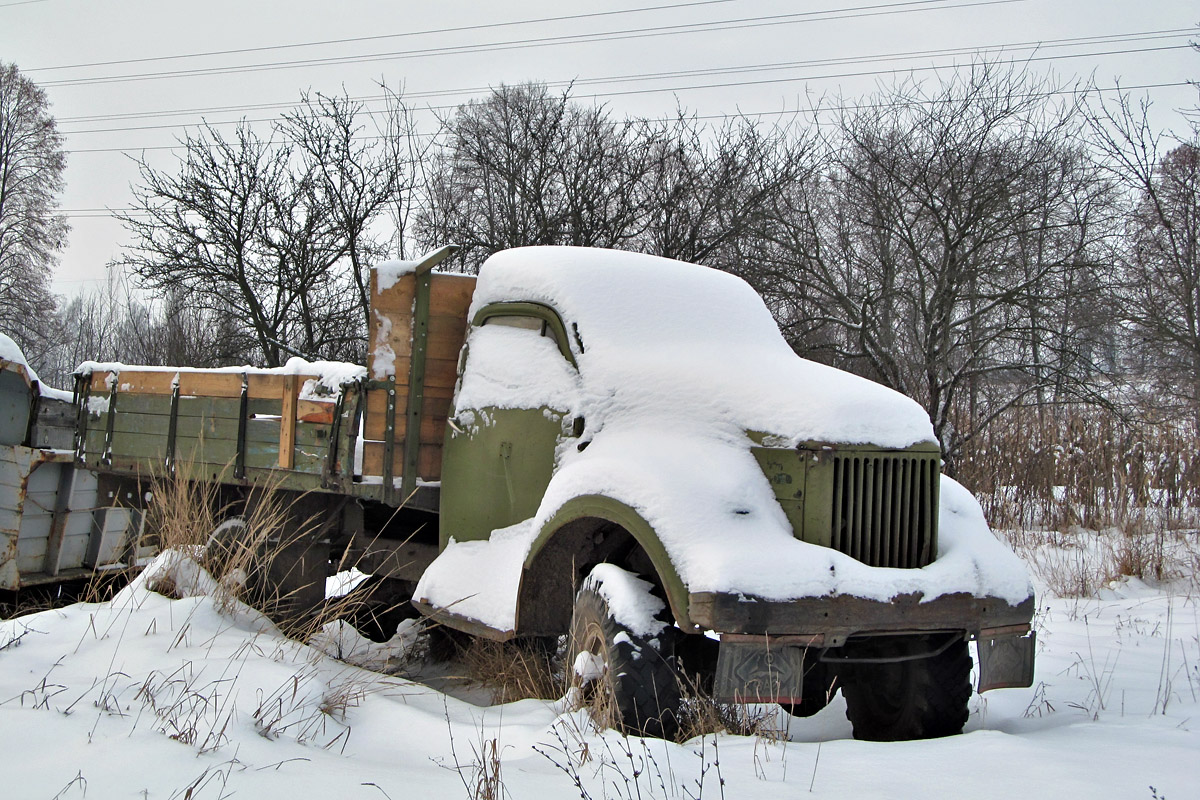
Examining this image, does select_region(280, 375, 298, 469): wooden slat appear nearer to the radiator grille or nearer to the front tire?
the front tire

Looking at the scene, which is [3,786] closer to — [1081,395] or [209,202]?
[1081,395]

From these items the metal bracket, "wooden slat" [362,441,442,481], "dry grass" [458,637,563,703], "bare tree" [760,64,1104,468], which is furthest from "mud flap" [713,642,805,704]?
"bare tree" [760,64,1104,468]

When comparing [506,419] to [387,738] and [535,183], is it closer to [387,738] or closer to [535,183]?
[387,738]

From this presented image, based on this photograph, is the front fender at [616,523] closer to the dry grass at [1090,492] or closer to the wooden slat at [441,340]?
the wooden slat at [441,340]

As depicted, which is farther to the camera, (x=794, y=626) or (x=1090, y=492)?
(x=1090, y=492)

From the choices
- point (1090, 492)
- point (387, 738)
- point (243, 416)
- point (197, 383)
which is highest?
point (197, 383)

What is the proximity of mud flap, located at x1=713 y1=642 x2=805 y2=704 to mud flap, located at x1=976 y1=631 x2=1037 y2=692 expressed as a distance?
974 millimetres

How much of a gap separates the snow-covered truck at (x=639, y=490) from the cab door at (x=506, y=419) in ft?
0.05

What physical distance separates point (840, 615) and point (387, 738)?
70.9 inches

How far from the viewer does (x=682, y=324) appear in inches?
190

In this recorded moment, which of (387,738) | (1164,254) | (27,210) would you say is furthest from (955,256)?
(27,210)

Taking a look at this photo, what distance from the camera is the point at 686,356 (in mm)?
4473

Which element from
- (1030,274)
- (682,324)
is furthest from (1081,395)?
(682,324)

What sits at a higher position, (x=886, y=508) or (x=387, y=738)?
(x=886, y=508)
